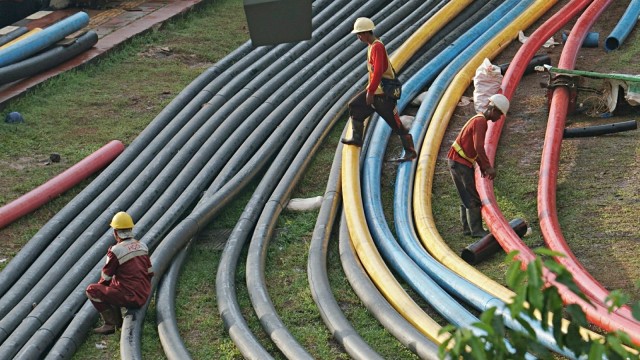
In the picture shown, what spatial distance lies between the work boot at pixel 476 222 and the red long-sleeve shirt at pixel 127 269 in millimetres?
3231

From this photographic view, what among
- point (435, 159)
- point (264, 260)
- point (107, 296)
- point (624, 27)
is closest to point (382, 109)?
point (435, 159)

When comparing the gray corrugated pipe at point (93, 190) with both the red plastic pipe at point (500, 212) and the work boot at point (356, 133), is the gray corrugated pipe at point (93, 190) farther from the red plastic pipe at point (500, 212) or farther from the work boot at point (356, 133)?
the red plastic pipe at point (500, 212)

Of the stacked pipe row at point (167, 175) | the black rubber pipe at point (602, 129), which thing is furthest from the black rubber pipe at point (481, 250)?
the black rubber pipe at point (602, 129)

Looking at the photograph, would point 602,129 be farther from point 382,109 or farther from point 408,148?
point 382,109

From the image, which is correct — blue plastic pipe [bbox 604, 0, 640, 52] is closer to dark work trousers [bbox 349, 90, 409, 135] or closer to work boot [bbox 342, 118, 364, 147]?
dark work trousers [bbox 349, 90, 409, 135]

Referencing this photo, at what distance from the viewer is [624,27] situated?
1569 cm

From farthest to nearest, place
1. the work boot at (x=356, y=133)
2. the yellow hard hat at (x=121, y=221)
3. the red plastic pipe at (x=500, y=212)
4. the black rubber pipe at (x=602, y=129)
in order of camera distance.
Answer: the black rubber pipe at (x=602, y=129), the work boot at (x=356, y=133), the yellow hard hat at (x=121, y=221), the red plastic pipe at (x=500, y=212)

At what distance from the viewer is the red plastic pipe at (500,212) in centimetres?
822

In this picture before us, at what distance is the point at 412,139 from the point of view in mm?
12320

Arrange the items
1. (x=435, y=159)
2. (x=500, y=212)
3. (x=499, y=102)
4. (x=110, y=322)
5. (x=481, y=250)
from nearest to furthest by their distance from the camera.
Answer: (x=110, y=322) < (x=481, y=250) < (x=499, y=102) < (x=500, y=212) < (x=435, y=159)

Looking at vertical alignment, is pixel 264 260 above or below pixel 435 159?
below

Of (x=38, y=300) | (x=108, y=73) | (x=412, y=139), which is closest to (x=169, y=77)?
(x=108, y=73)

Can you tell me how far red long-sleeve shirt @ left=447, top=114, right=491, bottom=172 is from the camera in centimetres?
1045

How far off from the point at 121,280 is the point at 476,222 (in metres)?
3.52
